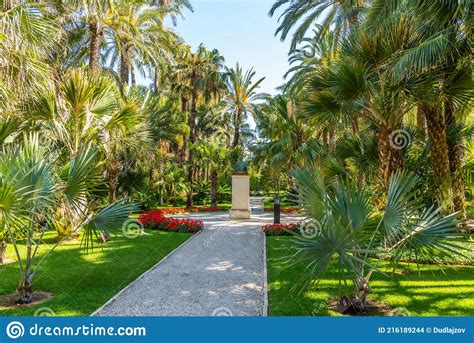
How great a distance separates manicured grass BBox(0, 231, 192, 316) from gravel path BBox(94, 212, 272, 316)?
348mm

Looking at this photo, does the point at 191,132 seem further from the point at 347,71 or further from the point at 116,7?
the point at 347,71

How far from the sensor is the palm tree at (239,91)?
26.8 m

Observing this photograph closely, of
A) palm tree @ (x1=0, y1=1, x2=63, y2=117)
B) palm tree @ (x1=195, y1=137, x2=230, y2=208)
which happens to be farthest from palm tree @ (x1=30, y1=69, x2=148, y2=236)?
palm tree @ (x1=195, y1=137, x2=230, y2=208)

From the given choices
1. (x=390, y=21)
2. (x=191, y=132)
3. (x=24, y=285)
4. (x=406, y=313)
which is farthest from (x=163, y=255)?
(x=191, y=132)

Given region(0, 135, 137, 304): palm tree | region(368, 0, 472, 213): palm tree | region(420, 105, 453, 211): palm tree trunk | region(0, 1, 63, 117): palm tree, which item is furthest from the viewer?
region(420, 105, 453, 211): palm tree trunk

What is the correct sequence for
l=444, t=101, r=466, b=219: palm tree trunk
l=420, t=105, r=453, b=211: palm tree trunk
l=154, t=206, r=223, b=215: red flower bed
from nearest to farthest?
l=420, t=105, r=453, b=211: palm tree trunk → l=444, t=101, r=466, b=219: palm tree trunk → l=154, t=206, r=223, b=215: red flower bed

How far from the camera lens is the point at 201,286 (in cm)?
666

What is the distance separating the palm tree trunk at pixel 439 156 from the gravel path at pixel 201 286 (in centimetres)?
484

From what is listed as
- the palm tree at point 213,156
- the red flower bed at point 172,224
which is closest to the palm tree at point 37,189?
the red flower bed at point 172,224

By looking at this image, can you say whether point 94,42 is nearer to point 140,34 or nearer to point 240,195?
point 140,34

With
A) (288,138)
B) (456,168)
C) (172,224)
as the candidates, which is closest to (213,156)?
(288,138)

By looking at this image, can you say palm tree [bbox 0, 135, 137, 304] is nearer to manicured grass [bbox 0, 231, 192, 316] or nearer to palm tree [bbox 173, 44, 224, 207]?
manicured grass [bbox 0, 231, 192, 316]

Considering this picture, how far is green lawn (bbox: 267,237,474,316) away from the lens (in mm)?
5258

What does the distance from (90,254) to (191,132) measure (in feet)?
56.9
